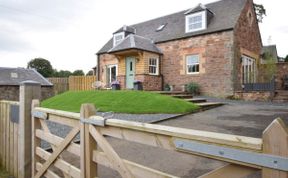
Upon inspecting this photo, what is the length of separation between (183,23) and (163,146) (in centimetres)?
1687

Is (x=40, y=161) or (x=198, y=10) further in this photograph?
(x=198, y=10)

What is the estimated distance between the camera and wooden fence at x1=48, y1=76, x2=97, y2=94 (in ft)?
71.8

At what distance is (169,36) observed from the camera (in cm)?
1717

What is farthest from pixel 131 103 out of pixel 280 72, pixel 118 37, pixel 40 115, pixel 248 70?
pixel 280 72

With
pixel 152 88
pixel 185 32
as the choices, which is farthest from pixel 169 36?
pixel 152 88

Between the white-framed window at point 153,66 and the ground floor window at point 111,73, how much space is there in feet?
12.4

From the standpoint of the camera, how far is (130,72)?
17125 mm

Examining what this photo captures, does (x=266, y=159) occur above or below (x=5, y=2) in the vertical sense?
below

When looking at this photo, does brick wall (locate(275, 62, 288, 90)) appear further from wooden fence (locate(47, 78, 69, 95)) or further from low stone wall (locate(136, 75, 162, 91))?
wooden fence (locate(47, 78, 69, 95))

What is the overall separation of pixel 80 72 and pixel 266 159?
158 feet

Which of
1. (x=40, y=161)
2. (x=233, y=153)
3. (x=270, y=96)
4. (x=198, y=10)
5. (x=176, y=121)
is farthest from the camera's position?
(x=198, y=10)

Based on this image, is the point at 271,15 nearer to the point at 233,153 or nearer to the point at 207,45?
the point at 207,45

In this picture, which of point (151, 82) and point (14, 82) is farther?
point (14, 82)

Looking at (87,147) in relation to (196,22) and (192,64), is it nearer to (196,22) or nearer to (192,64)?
(192,64)
